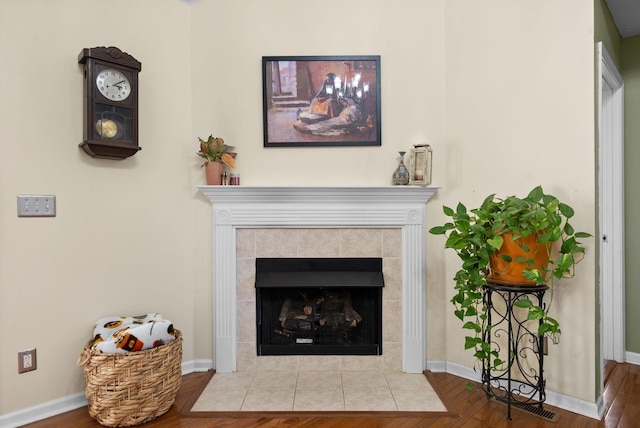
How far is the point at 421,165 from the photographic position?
99.0 inches

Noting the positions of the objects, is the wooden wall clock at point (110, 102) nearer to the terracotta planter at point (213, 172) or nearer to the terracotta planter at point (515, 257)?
the terracotta planter at point (213, 172)

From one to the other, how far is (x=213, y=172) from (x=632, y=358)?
3.10 metres

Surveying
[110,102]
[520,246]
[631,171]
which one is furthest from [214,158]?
[631,171]

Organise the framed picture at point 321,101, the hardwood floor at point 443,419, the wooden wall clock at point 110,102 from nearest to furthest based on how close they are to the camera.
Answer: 1. the hardwood floor at point 443,419
2. the wooden wall clock at point 110,102
3. the framed picture at point 321,101

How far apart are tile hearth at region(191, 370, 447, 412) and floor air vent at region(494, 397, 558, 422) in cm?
36

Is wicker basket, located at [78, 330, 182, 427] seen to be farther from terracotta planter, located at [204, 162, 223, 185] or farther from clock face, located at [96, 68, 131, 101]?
clock face, located at [96, 68, 131, 101]

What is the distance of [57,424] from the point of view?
6.50ft

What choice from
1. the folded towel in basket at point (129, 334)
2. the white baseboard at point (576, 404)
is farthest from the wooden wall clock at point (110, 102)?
the white baseboard at point (576, 404)

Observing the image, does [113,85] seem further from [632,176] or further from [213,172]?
[632,176]

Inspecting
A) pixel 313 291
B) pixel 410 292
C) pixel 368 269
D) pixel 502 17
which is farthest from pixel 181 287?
pixel 502 17

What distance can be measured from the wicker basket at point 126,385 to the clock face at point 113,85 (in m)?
1.37

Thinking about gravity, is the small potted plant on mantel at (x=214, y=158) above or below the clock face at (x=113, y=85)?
below

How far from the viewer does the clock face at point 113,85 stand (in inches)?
84.7

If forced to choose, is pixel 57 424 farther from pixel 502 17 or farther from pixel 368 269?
pixel 502 17
